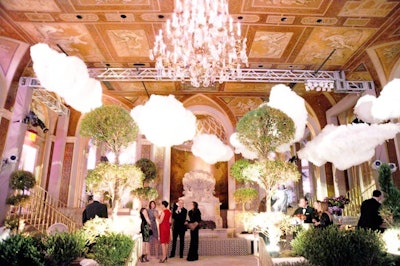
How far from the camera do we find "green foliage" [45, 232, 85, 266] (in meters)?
3.68

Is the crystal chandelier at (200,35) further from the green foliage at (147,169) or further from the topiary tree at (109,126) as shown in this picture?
the green foliage at (147,169)

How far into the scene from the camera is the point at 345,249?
12.2 feet

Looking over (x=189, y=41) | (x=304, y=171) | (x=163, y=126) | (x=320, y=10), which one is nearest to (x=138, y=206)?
(x=163, y=126)

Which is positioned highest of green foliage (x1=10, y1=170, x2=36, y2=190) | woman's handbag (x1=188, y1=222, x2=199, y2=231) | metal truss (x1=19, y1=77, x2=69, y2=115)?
metal truss (x1=19, y1=77, x2=69, y2=115)

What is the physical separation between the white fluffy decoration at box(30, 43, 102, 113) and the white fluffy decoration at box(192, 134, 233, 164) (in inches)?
273

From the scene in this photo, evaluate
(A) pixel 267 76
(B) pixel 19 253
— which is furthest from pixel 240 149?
(B) pixel 19 253

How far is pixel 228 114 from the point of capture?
15.0m

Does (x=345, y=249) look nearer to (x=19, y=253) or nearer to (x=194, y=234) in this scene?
(x=19, y=253)

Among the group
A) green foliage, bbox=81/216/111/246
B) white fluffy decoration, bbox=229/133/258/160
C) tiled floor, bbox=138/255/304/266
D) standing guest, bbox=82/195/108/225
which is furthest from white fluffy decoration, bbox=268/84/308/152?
green foliage, bbox=81/216/111/246

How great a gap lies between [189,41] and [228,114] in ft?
29.2

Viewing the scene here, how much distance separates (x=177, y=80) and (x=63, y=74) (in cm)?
406

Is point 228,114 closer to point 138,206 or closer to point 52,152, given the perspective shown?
point 138,206

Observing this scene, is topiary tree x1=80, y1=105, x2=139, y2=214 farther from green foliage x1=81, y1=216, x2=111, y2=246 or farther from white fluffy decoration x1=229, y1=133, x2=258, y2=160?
white fluffy decoration x1=229, y1=133, x2=258, y2=160

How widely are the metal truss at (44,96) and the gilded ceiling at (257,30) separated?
84cm
